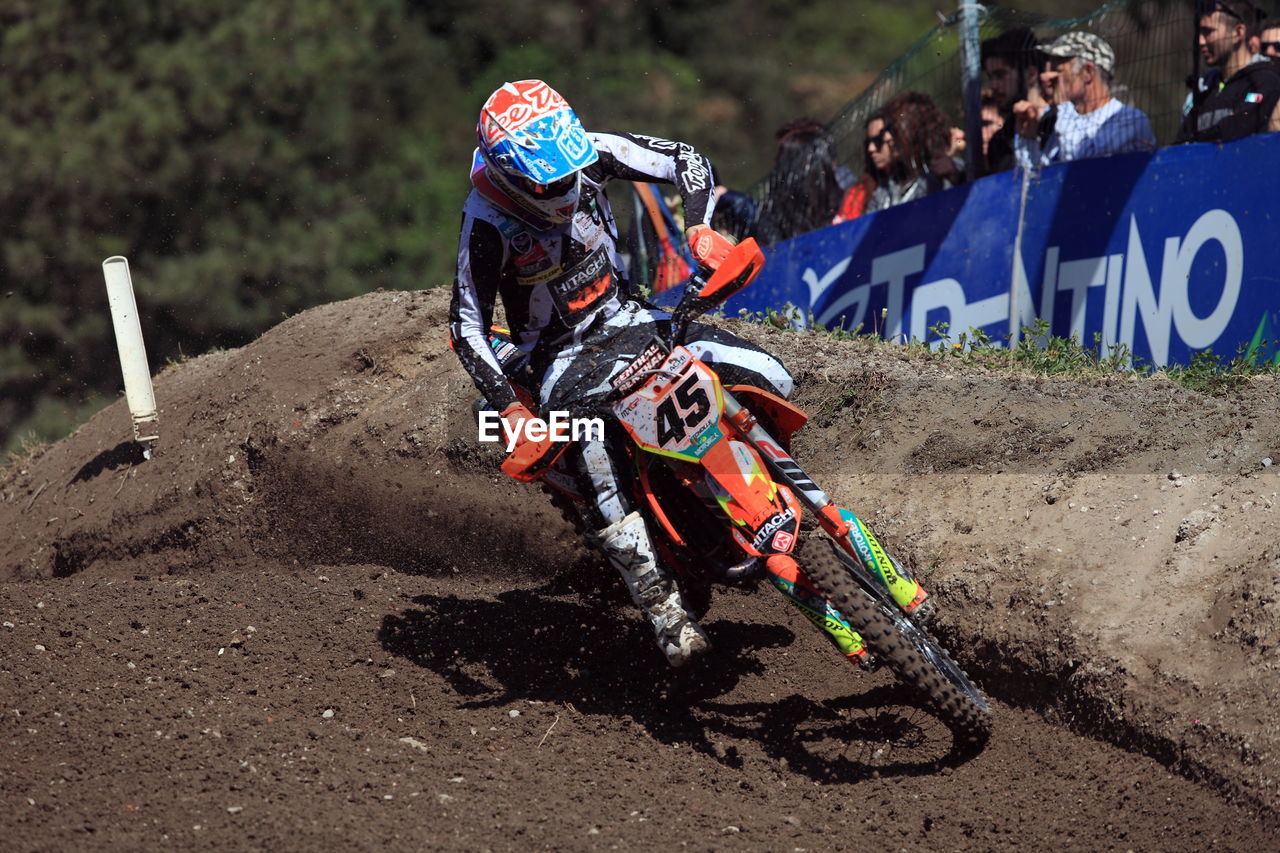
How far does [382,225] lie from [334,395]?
719 inches

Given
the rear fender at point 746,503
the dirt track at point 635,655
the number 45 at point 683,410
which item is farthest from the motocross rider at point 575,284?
the dirt track at point 635,655

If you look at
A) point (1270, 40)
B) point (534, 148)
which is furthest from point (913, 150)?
point (534, 148)

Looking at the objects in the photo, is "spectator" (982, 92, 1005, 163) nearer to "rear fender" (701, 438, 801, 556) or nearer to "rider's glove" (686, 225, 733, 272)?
"rider's glove" (686, 225, 733, 272)

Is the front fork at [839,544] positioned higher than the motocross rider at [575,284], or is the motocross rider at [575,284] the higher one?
the motocross rider at [575,284]

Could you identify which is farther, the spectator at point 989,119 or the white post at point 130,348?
the spectator at point 989,119

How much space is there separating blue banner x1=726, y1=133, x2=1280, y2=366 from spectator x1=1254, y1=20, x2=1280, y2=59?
538 mm

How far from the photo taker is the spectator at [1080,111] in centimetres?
879

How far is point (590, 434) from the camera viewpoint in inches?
223

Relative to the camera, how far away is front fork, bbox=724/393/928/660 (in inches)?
211

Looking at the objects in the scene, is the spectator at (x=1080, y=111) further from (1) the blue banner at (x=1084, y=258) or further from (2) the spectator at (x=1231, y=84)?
(2) the spectator at (x=1231, y=84)

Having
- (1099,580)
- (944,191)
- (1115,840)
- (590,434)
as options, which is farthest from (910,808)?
(944,191)

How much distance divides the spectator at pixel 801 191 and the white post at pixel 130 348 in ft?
16.3

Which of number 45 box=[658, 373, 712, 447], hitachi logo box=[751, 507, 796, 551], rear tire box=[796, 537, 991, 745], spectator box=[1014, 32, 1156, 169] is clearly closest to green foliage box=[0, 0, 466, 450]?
spectator box=[1014, 32, 1156, 169]

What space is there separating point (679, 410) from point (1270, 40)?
4784mm
